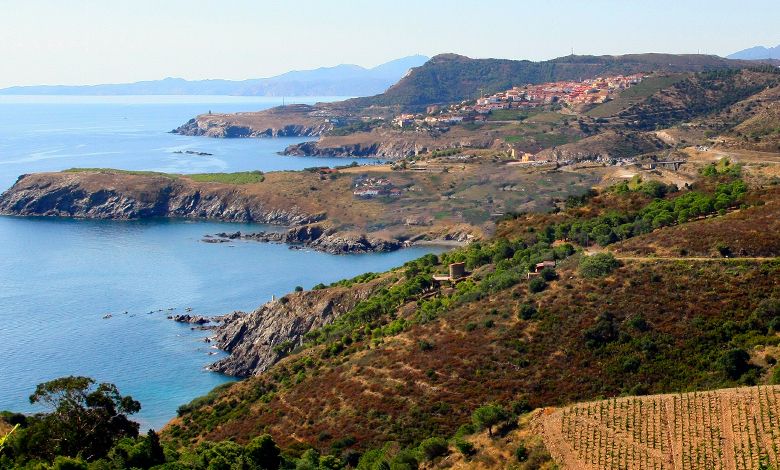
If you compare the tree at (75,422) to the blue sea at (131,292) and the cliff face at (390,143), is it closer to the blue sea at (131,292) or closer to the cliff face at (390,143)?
the blue sea at (131,292)

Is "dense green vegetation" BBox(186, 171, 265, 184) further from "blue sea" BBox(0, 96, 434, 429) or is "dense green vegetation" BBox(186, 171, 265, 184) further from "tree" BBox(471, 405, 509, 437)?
"tree" BBox(471, 405, 509, 437)

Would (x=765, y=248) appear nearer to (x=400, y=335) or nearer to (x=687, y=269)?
(x=687, y=269)

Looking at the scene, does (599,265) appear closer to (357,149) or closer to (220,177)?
(220,177)

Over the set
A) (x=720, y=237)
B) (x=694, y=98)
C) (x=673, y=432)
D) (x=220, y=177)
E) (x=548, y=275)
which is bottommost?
(x=220, y=177)

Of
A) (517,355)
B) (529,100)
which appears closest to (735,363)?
(517,355)

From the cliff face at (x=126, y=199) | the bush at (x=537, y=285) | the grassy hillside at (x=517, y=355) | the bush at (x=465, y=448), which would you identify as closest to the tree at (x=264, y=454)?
the grassy hillside at (x=517, y=355)

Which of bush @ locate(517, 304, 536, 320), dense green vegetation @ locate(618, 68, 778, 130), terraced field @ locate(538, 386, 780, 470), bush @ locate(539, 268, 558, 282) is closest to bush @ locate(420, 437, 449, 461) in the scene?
terraced field @ locate(538, 386, 780, 470)
